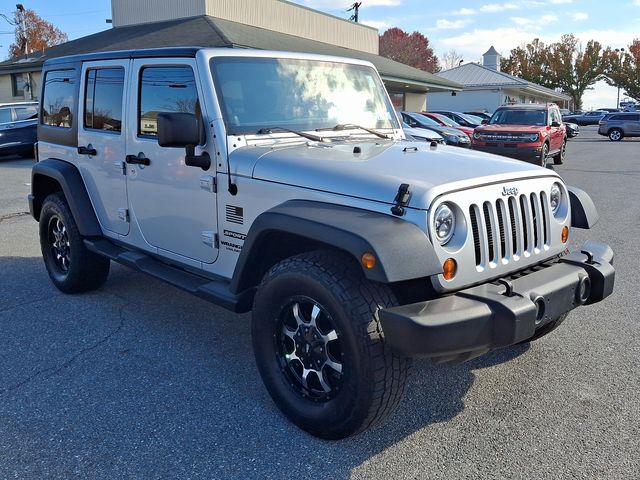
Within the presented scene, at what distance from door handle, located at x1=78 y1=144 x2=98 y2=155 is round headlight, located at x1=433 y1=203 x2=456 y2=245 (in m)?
3.06

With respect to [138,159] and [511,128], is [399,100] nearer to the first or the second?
[511,128]

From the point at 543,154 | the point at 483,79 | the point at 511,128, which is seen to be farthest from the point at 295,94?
the point at 483,79

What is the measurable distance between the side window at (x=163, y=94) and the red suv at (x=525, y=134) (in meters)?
13.5

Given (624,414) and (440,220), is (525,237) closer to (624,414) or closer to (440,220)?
(440,220)

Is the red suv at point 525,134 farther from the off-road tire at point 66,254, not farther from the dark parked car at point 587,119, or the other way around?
the dark parked car at point 587,119

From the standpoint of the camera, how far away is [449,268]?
2846mm

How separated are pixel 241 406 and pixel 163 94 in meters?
2.13

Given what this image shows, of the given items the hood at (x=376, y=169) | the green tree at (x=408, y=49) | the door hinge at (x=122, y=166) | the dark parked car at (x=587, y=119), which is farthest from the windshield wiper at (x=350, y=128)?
the green tree at (x=408, y=49)

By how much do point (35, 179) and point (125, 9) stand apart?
21.6 m

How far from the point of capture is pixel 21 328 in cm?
460

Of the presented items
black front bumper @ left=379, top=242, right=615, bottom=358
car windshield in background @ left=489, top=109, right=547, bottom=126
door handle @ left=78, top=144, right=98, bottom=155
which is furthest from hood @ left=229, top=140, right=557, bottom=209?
car windshield in background @ left=489, top=109, right=547, bottom=126

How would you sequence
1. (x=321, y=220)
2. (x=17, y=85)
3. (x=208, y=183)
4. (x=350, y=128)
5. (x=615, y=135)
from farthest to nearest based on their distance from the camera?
1. (x=615, y=135)
2. (x=17, y=85)
3. (x=350, y=128)
4. (x=208, y=183)
5. (x=321, y=220)

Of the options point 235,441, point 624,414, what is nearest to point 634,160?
point 624,414

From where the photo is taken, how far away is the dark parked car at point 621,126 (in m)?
32.7
